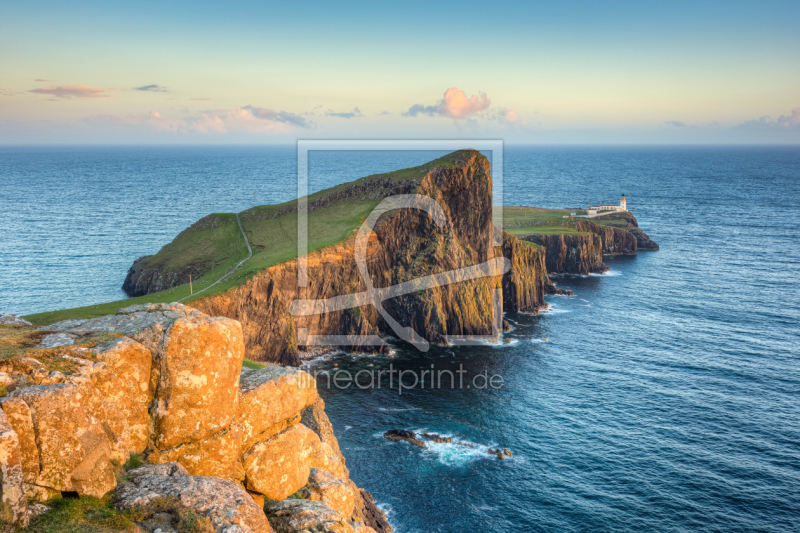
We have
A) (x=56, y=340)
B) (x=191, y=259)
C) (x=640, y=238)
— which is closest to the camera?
(x=56, y=340)

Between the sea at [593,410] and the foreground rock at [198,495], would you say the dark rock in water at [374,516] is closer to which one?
the sea at [593,410]

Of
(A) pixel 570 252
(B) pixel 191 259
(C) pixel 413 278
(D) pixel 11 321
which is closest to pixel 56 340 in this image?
(D) pixel 11 321

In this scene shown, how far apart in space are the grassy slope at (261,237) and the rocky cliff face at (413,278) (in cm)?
311

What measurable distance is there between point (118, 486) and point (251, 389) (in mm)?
6570

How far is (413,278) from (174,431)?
249 ft

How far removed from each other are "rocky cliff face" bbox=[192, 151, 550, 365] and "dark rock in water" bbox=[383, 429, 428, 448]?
23.7 meters

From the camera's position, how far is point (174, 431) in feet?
68.8

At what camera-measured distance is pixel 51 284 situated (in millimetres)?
104188

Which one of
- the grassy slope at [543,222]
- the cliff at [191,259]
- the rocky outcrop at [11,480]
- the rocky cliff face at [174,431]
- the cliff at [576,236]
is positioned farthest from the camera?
the grassy slope at [543,222]

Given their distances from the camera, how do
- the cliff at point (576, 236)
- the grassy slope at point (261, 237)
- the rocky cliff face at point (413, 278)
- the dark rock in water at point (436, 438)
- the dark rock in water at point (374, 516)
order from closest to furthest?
the dark rock in water at point (374, 516) < the dark rock in water at point (436, 438) < the rocky cliff face at point (413, 278) < the grassy slope at point (261, 237) < the cliff at point (576, 236)

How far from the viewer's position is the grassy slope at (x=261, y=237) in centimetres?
8825

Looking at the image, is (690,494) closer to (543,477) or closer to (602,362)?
(543,477)

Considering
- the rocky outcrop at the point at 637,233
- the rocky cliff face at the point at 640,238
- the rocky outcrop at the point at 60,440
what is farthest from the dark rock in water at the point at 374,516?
the rocky outcrop at the point at 637,233

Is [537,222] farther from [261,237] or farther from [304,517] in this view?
[304,517]
